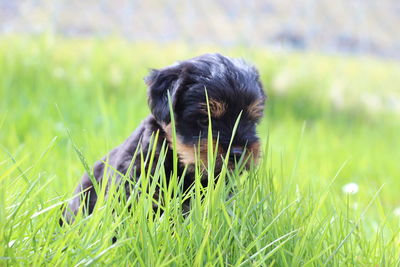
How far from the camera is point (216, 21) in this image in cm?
1313

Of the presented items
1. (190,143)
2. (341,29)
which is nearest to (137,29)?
(341,29)

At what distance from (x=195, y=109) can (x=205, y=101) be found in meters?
0.08

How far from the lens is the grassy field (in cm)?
215

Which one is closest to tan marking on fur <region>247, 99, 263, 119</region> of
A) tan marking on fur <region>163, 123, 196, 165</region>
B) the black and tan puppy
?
the black and tan puppy

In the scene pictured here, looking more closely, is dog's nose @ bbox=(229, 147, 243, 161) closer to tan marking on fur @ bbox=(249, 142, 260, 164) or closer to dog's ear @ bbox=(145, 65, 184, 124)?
tan marking on fur @ bbox=(249, 142, 260, 164)

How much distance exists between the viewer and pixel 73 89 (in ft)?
20.8

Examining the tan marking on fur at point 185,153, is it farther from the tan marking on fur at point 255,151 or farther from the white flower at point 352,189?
the white flower at point 352,189

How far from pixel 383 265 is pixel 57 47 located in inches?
263

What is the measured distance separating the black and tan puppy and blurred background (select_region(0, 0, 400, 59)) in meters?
4.52

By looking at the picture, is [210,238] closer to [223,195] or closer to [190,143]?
[223,195]

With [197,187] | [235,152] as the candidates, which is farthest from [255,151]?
[197,187]

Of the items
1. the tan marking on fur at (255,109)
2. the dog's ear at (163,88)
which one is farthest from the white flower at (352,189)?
the dog's ear at (163,88)

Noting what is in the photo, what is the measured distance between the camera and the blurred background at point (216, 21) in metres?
8.77

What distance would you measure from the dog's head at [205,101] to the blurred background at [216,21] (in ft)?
14.8
